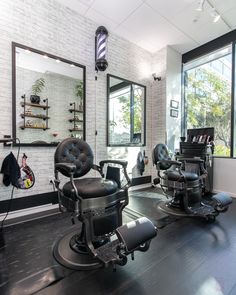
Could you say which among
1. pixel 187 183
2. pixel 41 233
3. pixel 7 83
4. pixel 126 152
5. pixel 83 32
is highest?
pixel 83 32

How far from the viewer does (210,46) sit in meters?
3.82

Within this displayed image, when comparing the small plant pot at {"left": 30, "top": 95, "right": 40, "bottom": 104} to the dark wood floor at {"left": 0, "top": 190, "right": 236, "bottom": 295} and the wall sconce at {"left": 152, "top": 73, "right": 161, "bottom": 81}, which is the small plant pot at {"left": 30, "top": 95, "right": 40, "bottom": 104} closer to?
the dark wood floor at {"left": 0, "top": 190, "right": 236, "bottom": 295}

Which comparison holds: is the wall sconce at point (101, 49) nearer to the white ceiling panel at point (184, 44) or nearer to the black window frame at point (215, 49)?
the white ceiling panel at point (184, 44)

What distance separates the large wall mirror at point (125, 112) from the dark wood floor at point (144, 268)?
80.6 inches

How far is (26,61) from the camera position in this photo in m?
2.49

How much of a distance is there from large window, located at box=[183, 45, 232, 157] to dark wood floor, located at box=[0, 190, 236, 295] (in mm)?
2293

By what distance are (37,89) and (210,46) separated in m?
3.70

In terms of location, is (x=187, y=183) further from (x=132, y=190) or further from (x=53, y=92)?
(x=53, y=92)

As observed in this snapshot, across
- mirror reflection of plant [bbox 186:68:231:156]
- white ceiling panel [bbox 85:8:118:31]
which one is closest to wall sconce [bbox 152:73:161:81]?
mirror reflection of plant [bbox 186:68:231:156]

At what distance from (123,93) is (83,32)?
1.30 m

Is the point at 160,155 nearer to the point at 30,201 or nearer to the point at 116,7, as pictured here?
the point at 30,201

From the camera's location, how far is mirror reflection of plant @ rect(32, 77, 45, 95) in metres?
2.57

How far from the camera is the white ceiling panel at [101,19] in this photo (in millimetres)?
2996

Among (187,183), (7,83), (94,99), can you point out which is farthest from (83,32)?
(187,183)
